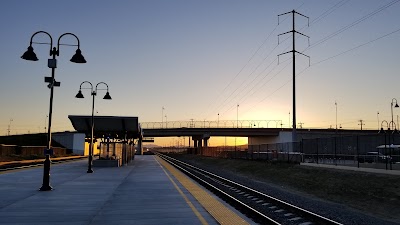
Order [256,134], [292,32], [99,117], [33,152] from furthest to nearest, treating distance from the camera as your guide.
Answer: [256,134] → [33,152] → [292,32] → [99,117]

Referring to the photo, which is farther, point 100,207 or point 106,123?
point 106,123

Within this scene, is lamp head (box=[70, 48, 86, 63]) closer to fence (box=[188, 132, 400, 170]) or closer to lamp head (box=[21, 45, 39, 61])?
lamp head (box=[21, 45, 39, 61])

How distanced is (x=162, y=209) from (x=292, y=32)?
40452 mm

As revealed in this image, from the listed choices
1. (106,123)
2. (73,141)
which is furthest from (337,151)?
→ (73,141)

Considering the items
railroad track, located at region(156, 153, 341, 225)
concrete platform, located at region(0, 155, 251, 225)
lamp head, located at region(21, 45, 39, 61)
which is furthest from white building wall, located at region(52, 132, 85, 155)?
railroad track, located at region(156, 153, 341, 225)

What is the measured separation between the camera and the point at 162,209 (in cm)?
1306

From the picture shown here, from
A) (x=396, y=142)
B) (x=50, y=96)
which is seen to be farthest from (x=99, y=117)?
(x=396, y=142)

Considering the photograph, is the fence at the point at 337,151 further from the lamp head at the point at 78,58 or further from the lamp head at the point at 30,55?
the lamp head at the point at 30,55

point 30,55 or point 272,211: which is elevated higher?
point 30,55

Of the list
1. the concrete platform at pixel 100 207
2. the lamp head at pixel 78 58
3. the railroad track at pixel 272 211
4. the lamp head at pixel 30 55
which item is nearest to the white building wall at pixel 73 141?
the concrete platform at pixel 100 207

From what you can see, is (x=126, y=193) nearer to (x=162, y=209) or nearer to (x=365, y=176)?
(x=162, y=209)

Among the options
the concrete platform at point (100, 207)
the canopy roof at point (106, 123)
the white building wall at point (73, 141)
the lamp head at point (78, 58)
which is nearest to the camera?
the concrete platform at point (100, 207)

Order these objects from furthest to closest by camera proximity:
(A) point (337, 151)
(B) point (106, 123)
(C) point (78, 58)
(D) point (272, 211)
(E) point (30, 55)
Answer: (A) point (337, 151) → (B) point (106, 123) → (C) point (78, 58) → (E) point (30, 55) → (D) point (272, 211)

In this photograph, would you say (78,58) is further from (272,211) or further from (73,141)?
(73,141)
